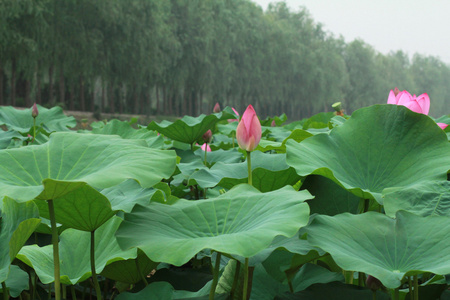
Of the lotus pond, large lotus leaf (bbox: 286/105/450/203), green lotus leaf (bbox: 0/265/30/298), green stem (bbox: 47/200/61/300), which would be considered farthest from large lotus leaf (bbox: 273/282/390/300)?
green lotus leaf (bbox: 0/265/30/298)

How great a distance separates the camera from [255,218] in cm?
73

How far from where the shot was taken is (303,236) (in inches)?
29.8

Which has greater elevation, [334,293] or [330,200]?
[330,200]

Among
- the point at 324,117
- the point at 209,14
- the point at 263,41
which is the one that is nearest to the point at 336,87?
the point at 263,41

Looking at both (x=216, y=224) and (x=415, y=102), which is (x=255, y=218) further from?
(x=415, y=102)

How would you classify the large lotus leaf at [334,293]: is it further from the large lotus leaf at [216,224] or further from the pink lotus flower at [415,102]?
the pink lotus flower at [415,102]

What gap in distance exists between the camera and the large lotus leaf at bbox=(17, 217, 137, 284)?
0.87 meters

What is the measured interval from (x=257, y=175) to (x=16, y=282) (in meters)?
0.56

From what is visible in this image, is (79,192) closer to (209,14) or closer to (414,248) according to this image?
(414,248)

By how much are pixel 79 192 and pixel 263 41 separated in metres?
33.9

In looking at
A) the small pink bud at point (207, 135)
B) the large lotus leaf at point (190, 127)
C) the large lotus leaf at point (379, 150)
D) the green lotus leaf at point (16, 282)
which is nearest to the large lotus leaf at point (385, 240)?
the large lotus leaf at point (379, 150)

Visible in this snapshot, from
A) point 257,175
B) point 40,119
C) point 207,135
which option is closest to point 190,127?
point 207,135

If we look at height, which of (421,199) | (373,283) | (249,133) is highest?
(249,133)

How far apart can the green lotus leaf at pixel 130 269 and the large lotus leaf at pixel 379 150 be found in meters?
0.37
